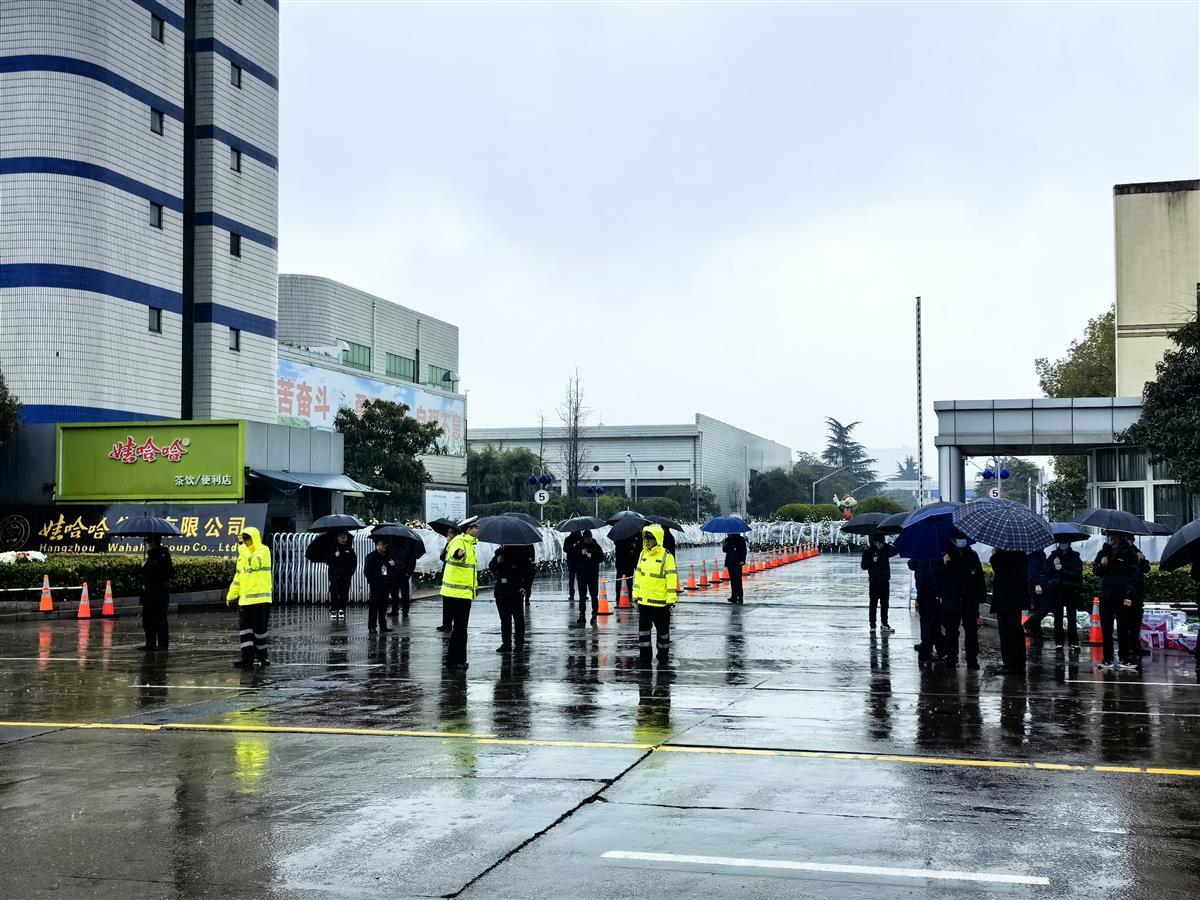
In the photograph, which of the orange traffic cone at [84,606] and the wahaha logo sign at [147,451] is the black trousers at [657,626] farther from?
the wahaha logo sign at [147,451]

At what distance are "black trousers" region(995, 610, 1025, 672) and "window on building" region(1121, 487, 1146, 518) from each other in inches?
1092

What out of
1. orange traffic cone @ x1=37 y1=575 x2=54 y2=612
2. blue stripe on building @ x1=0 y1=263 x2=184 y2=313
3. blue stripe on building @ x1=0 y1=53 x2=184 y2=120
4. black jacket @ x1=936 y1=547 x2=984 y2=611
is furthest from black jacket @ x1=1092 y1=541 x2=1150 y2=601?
blue stripe on building @ x1=0 y1=53 x2=184 y2=120

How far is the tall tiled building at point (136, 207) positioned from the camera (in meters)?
35.5

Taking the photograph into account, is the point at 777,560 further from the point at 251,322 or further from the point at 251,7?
the point at 251,7

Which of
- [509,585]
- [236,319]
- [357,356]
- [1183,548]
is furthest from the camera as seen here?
[357,356]

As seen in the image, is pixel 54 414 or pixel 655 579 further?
pixel 54 414

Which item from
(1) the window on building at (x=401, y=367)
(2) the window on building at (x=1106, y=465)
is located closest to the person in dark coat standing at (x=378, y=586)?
(2) the window on building at (x=1106, y=465)

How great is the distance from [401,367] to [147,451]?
4732 centimetres

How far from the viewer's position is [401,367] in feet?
262

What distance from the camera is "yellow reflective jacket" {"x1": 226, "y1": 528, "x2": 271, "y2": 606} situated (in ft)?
52.0

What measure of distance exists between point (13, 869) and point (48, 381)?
32.1 metres

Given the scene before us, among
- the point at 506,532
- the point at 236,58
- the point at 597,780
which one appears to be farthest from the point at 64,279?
the point at 597,780

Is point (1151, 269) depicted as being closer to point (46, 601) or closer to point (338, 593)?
point (338, 593)

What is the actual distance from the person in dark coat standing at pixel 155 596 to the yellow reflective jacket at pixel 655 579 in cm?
720
